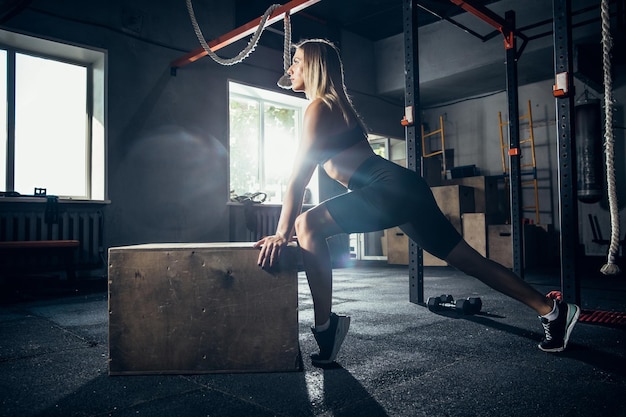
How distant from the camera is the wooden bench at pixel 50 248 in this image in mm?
3637

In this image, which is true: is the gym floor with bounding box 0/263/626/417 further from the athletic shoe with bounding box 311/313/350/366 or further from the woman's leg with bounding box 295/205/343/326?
the woman's leg with bounding box 295/205/343/326

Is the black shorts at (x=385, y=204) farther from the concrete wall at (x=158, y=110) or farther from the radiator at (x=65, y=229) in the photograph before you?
the concrete wall at (x=158, y=110)

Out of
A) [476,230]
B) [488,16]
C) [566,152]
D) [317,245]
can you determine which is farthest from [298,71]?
[476,230]

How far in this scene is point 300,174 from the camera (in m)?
1.63

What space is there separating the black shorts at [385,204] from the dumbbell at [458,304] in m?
1.13

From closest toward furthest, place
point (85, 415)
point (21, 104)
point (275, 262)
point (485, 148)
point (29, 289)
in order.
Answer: point (85, 415)
point (275, 262)
point (29, 289)
point (21, 104)
point (485, 148)

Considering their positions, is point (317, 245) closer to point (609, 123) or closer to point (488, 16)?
point (609, 123)

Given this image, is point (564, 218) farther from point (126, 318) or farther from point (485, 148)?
point (485, 148)

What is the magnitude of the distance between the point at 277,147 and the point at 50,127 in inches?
113

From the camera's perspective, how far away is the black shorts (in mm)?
1618

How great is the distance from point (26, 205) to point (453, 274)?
443cm

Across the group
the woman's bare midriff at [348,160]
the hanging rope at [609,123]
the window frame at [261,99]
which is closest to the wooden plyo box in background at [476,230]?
the window frame at [261,99]

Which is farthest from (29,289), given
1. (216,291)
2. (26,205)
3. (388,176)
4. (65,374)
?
(388,176)

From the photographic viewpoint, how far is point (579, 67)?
220 inches
